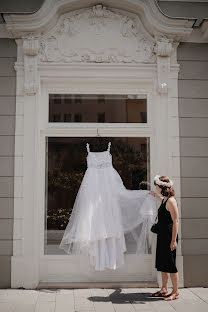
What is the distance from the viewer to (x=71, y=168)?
5.80m

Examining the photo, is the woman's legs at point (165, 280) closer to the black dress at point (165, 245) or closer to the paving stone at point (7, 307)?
the black dress at point (165, 245)

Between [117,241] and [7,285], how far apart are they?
5.64 ft

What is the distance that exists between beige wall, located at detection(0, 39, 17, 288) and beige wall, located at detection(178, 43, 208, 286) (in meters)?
2.59

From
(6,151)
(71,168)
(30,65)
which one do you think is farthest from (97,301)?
(30,65)

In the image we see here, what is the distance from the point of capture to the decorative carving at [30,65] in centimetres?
561

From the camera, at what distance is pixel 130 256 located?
564 cm

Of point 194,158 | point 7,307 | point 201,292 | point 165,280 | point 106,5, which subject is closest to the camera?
point 7,307

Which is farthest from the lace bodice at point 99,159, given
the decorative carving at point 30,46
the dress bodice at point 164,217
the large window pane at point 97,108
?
the decorative carving at point 30,46

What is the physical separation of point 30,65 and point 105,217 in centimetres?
256

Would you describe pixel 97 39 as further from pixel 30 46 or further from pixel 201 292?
pixel 201 292

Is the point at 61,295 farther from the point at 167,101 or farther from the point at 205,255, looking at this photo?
the point at 167,101

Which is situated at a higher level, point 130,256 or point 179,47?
point 179,47

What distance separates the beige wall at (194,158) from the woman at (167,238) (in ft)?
2.18

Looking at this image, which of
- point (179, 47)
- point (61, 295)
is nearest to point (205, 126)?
point (179, 47)
